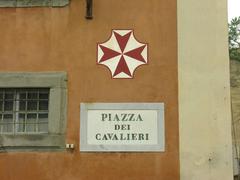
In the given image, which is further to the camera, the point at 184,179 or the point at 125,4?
the point at 125,4

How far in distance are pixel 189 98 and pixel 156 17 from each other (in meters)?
1.45

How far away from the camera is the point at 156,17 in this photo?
8398 millimetres

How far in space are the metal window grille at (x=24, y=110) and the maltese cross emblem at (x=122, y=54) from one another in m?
1.08

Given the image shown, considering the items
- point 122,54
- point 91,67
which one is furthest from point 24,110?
point 122,54

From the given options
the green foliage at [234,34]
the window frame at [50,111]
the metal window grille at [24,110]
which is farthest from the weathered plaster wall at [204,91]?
the green foliage at [234,34]

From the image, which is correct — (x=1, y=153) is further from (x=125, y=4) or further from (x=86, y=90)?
(x=125, y=4)

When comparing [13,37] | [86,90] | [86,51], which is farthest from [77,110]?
[13,37]

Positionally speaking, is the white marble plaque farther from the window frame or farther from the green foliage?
the green foliage

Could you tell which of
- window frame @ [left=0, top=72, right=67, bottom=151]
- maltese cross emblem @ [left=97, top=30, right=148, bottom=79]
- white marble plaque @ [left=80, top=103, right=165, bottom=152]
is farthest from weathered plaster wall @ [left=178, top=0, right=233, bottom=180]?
window frame @ [left=0, top=72, right=67, bottom=151]

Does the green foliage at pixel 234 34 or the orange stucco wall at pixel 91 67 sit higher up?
the green foliage at pixel 234 34

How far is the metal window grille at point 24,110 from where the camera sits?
821 centimetres

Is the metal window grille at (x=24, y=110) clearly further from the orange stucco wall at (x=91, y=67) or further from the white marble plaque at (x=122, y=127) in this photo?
the white marble plaque at (x=122, y=127)

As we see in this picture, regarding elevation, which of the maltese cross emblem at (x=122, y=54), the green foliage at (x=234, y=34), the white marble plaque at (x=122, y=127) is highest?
the green foliage at (x=234, y=34)

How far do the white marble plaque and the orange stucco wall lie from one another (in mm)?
94
